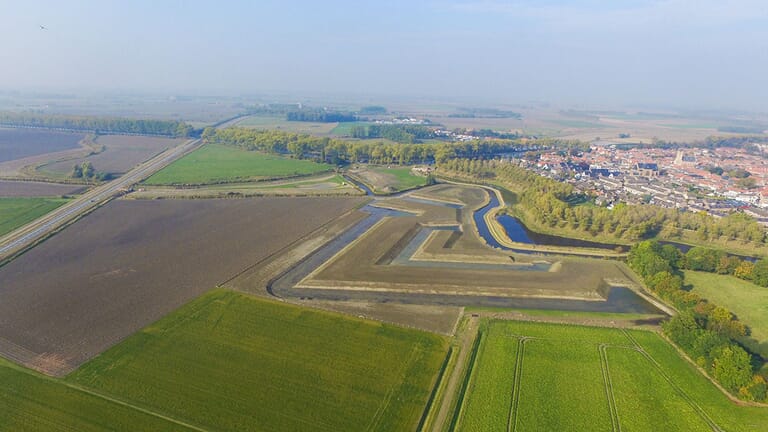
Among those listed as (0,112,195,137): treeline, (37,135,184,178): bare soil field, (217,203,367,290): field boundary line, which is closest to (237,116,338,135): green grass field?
(0,112,195,137): treeline

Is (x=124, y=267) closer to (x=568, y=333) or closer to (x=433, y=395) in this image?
(x=433, y=395)

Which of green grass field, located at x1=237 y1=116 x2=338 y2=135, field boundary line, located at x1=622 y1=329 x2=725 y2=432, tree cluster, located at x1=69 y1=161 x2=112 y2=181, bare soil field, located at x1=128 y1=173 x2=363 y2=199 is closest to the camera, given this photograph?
field boundary line, located at x1=622 y1=329 x2=725 y2=432

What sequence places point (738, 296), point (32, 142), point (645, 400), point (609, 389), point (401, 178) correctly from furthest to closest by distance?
point (32, 142) < point (401, 178) < point (738, 296) < point (609, 389) < point (645, 400)

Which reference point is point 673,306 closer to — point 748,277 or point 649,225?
point 748,277

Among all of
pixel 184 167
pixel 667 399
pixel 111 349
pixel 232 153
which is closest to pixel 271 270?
pixel 111 349

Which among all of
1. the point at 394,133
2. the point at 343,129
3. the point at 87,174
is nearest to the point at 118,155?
the point at 87,174

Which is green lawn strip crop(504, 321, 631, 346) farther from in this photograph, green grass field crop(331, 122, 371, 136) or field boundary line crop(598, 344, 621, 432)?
green grass field crop(331, 122, 371, 136)

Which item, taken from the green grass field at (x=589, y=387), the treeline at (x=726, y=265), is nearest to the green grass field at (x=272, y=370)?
the green grass field at (x=589, y=387)
